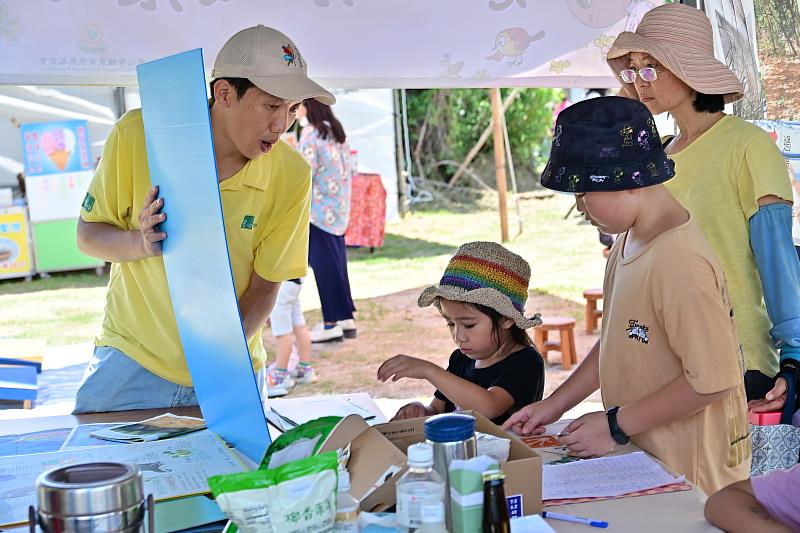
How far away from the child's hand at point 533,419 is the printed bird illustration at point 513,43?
1.48m

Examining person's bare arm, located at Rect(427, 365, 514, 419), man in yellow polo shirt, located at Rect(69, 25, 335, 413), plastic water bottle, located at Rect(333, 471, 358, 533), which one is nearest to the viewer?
plastic water bottle, located at Rect(333, 471, 358, 533)

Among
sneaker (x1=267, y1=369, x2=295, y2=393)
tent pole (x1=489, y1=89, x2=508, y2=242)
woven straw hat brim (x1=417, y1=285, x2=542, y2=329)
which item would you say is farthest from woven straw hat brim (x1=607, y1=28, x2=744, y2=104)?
tent pole (x1=489, y1=89, x2=508, y2=242)

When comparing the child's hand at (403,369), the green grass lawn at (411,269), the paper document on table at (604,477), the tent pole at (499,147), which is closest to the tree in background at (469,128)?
the green grass lawn at (411,269)

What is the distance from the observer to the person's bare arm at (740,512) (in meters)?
1.46

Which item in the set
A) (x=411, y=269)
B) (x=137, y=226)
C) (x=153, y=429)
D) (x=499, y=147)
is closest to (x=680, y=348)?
(x=153, y=429)

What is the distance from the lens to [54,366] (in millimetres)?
6203

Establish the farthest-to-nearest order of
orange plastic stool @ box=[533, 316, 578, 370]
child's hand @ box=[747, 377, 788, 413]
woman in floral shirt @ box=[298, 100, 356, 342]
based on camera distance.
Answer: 1. woman in floral shirt @ box=[298, 100, 356, 342]
2. orange plastic stool @ box=[533, 316, 578, 370]
3. child's hand @ box=[747, 377, 788, 413]

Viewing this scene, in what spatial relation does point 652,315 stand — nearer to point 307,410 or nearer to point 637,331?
point 637,331

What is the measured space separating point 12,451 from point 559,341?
14.8ft

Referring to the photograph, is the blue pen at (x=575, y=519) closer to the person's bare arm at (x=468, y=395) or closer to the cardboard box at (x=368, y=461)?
the cardboard box at (x=368, y=461)

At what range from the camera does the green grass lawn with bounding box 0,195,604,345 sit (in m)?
7.91

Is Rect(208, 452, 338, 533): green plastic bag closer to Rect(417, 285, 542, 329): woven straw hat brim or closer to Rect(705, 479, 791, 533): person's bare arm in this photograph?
Rect(705, 479, 791, 533): person's bare arm

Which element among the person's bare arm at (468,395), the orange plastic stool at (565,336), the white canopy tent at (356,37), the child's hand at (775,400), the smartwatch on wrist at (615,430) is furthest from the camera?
the orange plastic stool at (565,336)

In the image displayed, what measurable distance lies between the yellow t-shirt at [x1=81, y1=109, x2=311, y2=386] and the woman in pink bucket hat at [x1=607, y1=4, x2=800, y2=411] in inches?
34.2
